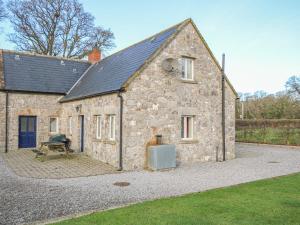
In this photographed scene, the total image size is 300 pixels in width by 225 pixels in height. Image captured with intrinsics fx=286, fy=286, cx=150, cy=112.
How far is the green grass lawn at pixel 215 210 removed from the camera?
19.5ft

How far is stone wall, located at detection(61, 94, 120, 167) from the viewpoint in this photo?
13.2 m

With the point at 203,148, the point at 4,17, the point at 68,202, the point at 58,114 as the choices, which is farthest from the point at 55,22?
the point at 68,202

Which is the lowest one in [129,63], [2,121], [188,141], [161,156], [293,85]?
[161,156]

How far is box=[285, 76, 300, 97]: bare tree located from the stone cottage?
3398 cm

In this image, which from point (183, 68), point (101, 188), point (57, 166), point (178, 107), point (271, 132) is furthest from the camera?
point (271, 132)

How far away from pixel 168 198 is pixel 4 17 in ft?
95.8

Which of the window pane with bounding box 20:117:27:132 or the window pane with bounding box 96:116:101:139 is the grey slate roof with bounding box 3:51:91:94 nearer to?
the window pane with bounding box 20:117:27:132

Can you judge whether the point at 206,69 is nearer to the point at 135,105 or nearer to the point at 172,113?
the point at 172,113

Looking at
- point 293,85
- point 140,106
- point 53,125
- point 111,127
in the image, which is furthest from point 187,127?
point 293,85

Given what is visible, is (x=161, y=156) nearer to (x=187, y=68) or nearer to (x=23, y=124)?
(x=187, y=68)

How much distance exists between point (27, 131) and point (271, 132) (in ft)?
69.3

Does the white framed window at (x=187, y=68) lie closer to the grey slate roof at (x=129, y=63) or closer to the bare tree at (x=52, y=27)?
the grey slate roof at (x=129, y=63)

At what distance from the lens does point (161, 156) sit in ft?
41.1

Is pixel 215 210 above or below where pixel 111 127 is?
below
